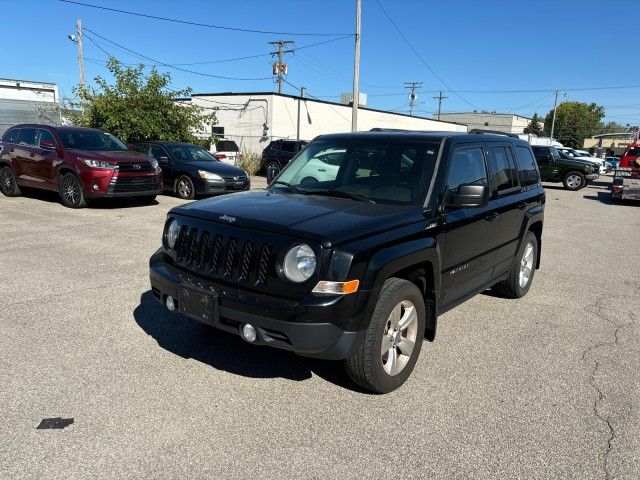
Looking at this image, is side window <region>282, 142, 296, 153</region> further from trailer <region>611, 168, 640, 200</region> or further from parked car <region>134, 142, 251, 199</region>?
trailer <region>611, 168, 640, 200</region>

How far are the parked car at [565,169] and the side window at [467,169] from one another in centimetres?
1940

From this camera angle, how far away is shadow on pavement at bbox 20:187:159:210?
1170 centimetres

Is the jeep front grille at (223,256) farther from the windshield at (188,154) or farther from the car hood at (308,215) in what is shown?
the windshield at (188,154)

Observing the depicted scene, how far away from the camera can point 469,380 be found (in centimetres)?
380

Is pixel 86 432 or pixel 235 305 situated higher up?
pixel 235 305

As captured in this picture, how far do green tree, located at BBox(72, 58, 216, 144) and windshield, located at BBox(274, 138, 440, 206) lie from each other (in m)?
15.7

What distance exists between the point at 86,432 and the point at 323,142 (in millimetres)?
3052

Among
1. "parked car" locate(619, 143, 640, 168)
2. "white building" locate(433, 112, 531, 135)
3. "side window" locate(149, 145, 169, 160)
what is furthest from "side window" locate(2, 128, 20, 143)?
"white building" locate(433, 112, 531, 135)

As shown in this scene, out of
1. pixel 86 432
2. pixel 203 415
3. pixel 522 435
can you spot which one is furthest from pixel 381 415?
pixel 86 432

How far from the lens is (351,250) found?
3078 millimetres

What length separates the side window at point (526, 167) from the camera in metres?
5.57

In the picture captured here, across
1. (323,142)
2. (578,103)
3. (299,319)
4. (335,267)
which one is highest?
(578,103)

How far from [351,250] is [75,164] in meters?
9.43

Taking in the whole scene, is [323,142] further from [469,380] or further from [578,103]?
[578,103]
